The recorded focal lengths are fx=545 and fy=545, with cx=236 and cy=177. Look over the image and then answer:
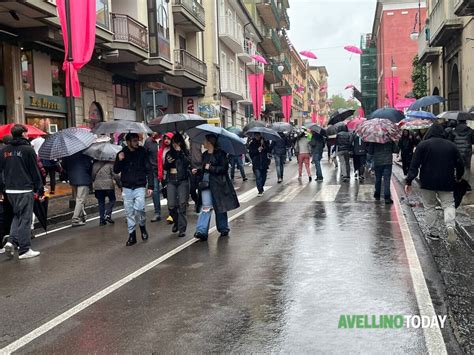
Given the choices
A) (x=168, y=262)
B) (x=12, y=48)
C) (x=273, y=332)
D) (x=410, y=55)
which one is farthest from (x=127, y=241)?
(x=410, y=55)

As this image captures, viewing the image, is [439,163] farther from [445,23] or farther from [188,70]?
[188,70]

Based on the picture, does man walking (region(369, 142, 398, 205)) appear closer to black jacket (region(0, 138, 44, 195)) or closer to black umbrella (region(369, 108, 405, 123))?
black umbrella (region(369, 108, 405, 123))

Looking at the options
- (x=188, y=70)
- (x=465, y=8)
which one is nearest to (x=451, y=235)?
(x=465, y=8)

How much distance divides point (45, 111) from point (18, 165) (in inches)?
431

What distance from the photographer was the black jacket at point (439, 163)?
7.60 meters

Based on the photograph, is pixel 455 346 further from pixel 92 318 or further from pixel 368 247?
pixel 368 247

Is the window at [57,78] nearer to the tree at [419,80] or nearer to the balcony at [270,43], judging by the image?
the tree at [419,80]

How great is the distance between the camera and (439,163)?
7.65 meters

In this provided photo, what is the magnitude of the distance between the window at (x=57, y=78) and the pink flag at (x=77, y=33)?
16.6 feet

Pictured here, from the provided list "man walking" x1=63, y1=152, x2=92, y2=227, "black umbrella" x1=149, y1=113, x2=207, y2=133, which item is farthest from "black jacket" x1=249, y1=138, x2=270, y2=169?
"black umbrella" x1=149, y1=113, x2=207, y2=133

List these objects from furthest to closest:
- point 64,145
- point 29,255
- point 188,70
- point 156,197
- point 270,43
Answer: point 270,43, point 188,70, point 156,197, point 64,145, point 29,255

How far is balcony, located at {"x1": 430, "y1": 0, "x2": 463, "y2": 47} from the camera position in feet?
69.1

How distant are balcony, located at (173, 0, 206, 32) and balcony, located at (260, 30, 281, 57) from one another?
24.4 m

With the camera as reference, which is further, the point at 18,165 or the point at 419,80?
the point at 419,80
